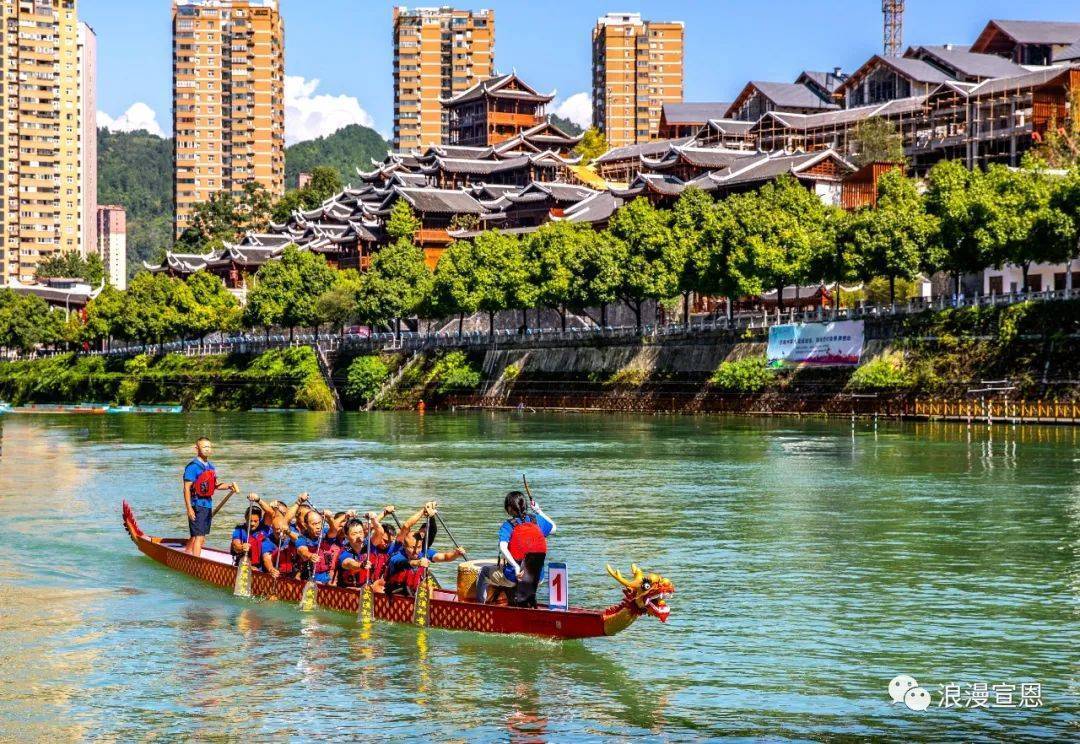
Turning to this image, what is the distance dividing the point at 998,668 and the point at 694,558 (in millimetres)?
11396

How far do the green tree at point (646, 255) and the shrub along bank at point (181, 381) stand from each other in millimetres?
27063

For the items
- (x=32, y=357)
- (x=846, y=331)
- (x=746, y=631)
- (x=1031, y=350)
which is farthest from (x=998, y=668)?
(x=32, y=357)

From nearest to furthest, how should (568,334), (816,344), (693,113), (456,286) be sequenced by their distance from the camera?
(816,344) → (568,334) → (456,286) → (693,113)

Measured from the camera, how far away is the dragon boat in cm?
2278

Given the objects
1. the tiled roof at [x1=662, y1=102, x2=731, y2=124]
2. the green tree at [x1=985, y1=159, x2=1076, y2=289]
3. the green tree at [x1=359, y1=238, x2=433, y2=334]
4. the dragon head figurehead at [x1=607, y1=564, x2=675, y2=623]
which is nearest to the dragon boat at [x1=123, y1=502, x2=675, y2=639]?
the dragon head figurehead at [x1=607, y1=564, x2=675, y2=623]

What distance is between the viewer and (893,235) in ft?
279

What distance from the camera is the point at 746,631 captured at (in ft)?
89.8

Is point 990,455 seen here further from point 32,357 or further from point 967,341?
point 32,357

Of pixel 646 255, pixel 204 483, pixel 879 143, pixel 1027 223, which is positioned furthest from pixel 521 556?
pixel 879 143

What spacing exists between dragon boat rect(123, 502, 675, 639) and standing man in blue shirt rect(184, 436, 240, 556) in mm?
457

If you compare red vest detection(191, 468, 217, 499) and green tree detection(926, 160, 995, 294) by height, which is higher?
green tree detection(926, 160, 995, 294)

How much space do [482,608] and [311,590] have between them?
4508mm

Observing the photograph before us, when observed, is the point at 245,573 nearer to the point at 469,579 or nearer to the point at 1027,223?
the point at 469,579

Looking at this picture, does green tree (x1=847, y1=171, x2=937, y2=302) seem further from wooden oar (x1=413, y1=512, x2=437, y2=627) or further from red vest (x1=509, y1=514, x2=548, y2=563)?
red vest (x1=509, y1=514, x2=548, y2=563)
